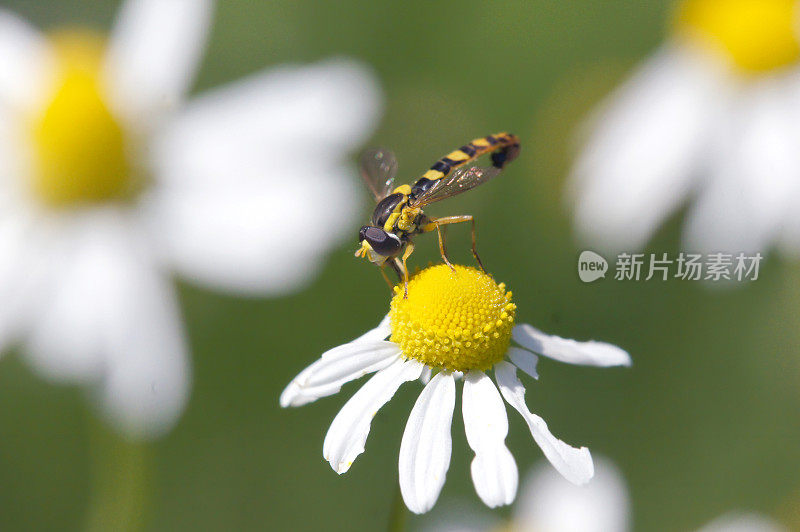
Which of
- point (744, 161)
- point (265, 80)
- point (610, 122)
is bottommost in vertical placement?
point (744, 161)

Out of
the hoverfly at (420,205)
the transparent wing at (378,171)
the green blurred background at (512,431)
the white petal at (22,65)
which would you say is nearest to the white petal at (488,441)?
the hoverfly at (420,205)

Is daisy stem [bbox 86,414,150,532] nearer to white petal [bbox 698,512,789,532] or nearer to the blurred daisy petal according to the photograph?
the blurred daisy petal

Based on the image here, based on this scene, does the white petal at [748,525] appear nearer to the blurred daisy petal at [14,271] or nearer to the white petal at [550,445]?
the white petal at [550,445]

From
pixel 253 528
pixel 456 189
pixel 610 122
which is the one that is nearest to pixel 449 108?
pixel 610 122

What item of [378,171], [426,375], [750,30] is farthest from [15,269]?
[750,30]

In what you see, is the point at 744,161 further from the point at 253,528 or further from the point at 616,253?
the point at 253,528

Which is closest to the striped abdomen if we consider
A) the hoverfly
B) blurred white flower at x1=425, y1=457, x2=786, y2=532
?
the hoverfly

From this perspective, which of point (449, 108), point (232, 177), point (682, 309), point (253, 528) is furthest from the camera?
point (449, 108)
